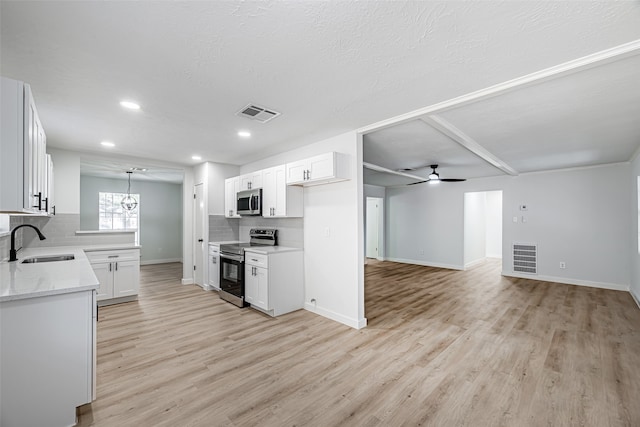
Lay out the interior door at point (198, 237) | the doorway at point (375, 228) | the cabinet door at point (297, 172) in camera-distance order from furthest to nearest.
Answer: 1. the doorway at point (375, 228)
2. the interior door at point (198, 237)
3. the cabinet door at point (297, 172)

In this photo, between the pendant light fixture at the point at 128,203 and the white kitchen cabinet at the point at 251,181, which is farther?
the pendant light fixture at the point at 128,203

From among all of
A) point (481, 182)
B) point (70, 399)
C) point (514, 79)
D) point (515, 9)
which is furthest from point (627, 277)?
point (70, 399)

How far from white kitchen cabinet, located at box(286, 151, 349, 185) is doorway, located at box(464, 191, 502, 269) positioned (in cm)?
528

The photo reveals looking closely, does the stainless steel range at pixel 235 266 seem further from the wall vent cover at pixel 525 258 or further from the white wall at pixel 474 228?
the wall vent cover at pixel 525 258

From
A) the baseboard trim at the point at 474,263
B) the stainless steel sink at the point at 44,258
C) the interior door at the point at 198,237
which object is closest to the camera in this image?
the stainless steel sink at the point at 44,258

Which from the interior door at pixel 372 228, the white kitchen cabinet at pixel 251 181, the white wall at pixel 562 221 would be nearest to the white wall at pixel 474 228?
the white wall at pixel 562 221

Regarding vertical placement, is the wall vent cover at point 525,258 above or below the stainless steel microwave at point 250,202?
below

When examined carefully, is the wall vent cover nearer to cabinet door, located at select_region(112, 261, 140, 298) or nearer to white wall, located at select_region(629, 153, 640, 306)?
white wall, located at select_region(629, 153, 640, 306)

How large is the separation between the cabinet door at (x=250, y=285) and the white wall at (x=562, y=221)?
18.8 feet

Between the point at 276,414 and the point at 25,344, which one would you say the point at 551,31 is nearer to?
the point at 276,414

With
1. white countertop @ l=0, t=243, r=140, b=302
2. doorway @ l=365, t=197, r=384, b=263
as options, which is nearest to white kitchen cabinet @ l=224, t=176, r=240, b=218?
white countertop @ l=0, t=243, r=140, b=302

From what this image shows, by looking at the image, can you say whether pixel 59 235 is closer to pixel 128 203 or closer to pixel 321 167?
pixel 128 203

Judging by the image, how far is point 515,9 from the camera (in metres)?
1.49

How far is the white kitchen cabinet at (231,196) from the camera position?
5172 mm
